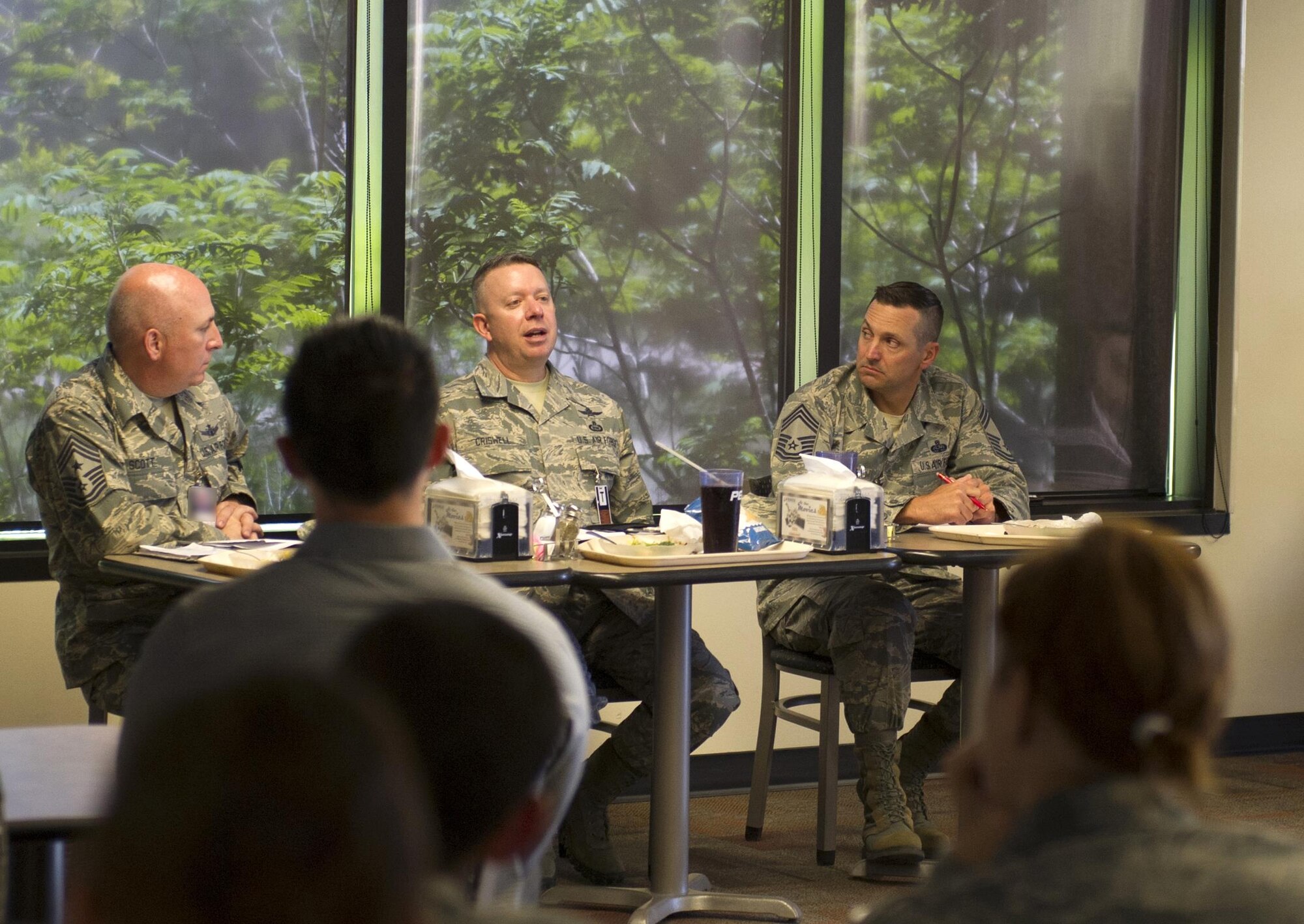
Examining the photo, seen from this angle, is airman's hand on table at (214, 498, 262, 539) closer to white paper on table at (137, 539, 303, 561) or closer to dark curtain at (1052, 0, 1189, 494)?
white paper on table at (137, 539, 303, 561)

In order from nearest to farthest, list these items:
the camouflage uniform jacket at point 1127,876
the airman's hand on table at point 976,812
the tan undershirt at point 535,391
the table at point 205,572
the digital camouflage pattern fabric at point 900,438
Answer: the camouflage uniform jacket at point 1127,876, the airman's hand on table at point 976,812, the table at point 205,572, the tan undershirt at point 535,391, the digital camouflage pattern fabric at point 900,438

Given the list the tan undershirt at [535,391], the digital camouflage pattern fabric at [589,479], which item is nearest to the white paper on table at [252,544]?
the digital camouflage pattern fabric at [589,479]

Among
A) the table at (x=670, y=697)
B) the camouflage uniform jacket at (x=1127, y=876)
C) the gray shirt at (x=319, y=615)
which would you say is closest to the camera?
the camouflage uniform jacket at (x=1127, y=876)

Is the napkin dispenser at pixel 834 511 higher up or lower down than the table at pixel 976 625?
higher up

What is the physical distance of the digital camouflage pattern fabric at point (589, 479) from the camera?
3.40m

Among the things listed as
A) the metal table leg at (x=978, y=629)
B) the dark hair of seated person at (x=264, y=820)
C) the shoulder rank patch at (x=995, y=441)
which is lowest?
the metal table leg at (x=978, y=629)

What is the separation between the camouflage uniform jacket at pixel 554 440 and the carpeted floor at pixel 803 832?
Answer: 77 cm

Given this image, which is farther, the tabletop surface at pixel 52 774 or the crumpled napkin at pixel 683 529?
the crumpled napkin at pixel 683 529

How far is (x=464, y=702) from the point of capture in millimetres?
985

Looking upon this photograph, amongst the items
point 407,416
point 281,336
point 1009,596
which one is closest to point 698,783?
point 281,336

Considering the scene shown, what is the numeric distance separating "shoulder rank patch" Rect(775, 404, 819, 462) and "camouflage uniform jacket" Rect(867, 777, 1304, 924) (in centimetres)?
278

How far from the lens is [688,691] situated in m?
3.09

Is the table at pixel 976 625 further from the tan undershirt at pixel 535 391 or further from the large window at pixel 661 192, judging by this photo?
the large window at pixel 661 192

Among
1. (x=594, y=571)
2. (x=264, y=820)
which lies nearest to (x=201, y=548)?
(x=594, y=571)
